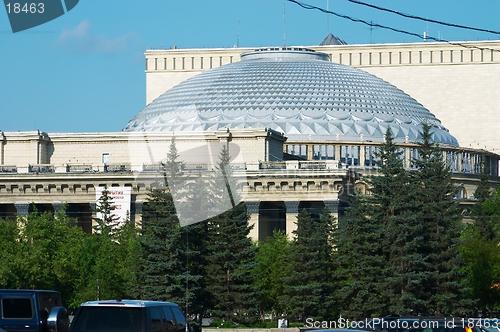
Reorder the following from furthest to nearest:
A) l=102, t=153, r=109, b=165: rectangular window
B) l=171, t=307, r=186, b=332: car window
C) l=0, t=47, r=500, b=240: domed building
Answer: l=102, t=153, r=109, b=165: rectangular window → l=0, t=47, r=500, b=240: domed building → l=171, t=307, r=186, b=332: car window

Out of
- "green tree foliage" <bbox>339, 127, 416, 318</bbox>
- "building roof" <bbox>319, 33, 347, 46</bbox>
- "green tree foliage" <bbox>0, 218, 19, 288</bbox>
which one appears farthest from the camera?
"building roof" <bbox>319, 33, 347, 46</bbox>

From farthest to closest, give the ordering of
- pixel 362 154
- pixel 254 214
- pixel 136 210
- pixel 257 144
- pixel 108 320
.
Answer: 1. pixel 362 154
2. pixel 257 144
3. pixel 136 210
4. pixel 254 214
5. pixel 108 320

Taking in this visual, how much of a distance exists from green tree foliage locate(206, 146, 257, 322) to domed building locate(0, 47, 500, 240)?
1278mm

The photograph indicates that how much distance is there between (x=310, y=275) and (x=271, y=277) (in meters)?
5.21

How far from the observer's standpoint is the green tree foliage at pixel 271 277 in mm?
51469

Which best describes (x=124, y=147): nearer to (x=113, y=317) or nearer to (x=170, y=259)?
(x=170, y=259)

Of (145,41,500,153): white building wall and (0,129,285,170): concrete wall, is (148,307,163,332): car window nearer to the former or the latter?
(0,129,285,170): concrete wall

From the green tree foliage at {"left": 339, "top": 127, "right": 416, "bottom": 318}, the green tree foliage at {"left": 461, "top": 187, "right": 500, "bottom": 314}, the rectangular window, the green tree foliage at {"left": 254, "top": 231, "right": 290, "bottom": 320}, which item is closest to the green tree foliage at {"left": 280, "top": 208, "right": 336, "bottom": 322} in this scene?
the green tree foliage at {"left": 339, "top": 127, "right": 416, "bottom": 318}

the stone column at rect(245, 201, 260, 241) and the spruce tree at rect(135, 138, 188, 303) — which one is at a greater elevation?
the stone column at rect(245, 201, 260, 241)

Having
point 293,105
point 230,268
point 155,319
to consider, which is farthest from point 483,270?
point 293,105

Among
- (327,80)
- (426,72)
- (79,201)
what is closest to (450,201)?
(79,201)

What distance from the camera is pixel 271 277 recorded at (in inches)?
2079

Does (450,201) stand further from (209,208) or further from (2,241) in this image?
(2,241)

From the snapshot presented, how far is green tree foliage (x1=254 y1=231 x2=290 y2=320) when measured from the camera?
169 feet
